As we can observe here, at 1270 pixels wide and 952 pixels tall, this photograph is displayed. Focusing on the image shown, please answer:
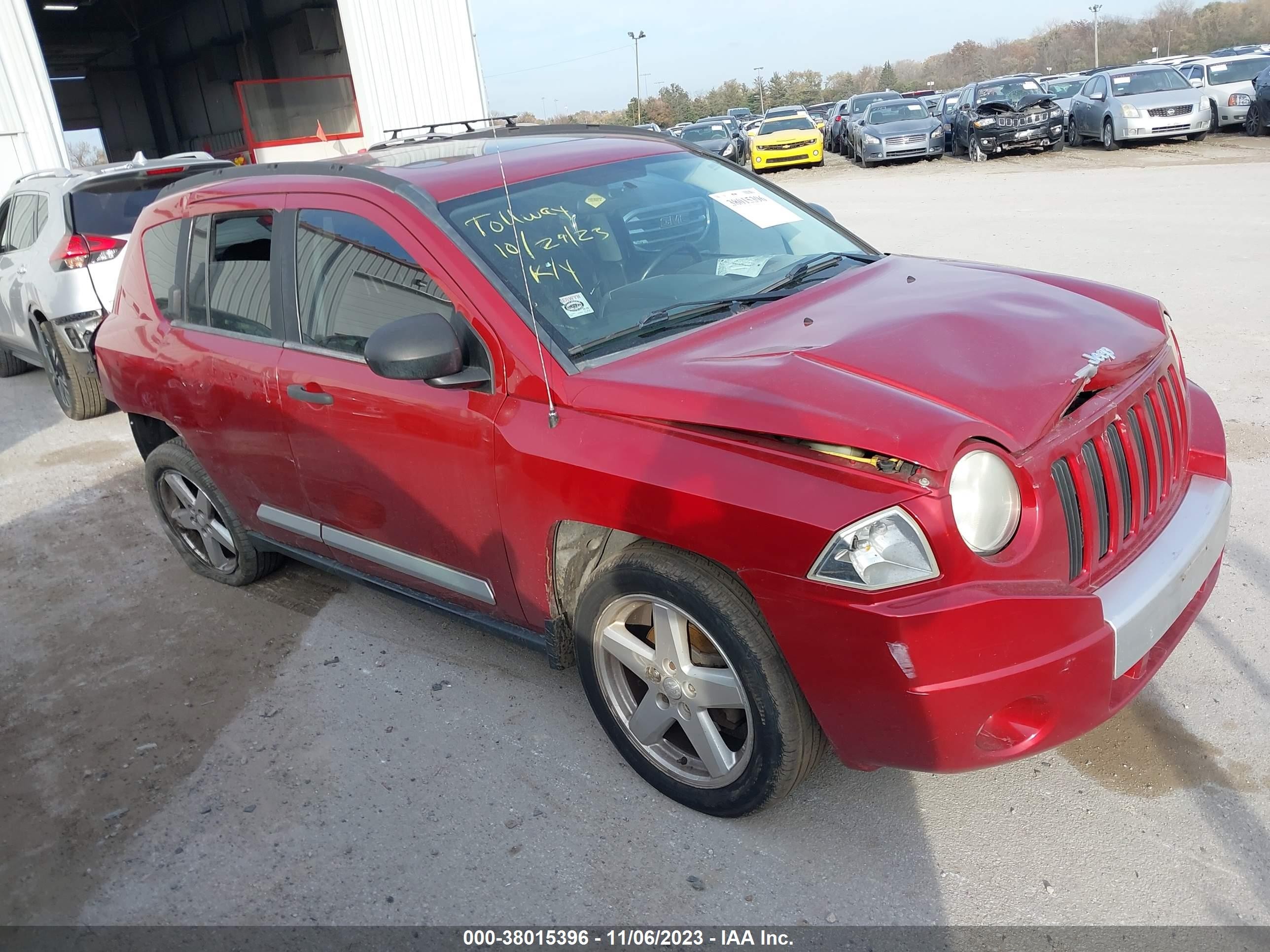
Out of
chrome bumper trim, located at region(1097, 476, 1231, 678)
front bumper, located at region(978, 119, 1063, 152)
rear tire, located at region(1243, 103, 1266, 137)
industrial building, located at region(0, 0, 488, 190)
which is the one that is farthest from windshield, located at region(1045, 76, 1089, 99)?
chrome bumper trim, located at region(1097, 476, 1231, 678)

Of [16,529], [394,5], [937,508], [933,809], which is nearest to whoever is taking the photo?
[937,508]

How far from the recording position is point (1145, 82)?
20.1m

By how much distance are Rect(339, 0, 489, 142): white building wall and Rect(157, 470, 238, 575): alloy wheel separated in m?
13.8

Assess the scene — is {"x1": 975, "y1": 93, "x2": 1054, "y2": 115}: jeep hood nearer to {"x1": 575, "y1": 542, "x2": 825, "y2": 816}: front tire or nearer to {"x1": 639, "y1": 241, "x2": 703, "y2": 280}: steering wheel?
{"x1": 639, "y1": 241, "x2": 703, "y2": 280}: steering wheel

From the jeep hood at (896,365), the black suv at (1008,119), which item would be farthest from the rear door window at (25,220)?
the black suv at (1008,119)

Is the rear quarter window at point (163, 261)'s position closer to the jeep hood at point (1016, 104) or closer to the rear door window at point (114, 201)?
the rear door window at point (114, 201)

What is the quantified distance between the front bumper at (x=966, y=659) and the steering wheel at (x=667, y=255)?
1.32 metres

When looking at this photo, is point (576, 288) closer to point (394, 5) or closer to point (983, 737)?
point (983, 737)

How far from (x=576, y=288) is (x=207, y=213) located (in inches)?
78.1

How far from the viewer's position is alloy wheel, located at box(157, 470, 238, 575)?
4.79m

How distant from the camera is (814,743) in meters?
2.66

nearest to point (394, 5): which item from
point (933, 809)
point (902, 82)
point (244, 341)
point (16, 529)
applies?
point (16, 529)

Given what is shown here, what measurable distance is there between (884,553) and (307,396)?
2.26m

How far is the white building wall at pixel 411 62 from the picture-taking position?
16844 mm
